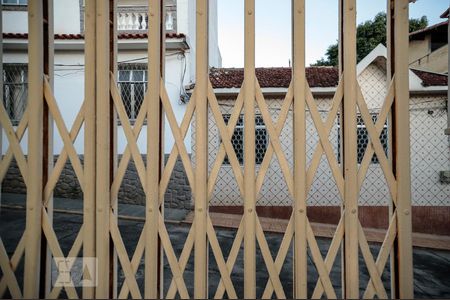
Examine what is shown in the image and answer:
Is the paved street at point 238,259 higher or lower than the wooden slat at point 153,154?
lower

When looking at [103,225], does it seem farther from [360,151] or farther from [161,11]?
[360,151]

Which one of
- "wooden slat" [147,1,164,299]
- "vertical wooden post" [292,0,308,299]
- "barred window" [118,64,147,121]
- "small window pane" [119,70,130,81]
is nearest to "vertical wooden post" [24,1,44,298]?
"wooden slat" [147,1,164,299]

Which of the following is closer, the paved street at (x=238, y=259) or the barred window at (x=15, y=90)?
the paved street at (x=238, y=259)

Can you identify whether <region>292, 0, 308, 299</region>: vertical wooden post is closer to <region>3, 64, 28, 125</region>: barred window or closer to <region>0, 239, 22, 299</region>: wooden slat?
<region>0, 239, 22, 299</region>: wooden slat

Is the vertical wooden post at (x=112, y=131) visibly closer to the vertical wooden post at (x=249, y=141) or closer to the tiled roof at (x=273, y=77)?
the vertical wooden post at (x=249, y=141)

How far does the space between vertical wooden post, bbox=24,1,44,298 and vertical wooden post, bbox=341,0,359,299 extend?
142 cm

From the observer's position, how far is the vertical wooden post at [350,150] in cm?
124

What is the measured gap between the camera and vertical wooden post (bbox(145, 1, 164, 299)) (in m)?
1.28

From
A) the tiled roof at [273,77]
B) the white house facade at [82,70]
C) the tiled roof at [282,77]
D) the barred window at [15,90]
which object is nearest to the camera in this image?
the tiled roof at [282,77]

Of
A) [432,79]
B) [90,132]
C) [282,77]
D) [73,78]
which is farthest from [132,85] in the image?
[432,79]

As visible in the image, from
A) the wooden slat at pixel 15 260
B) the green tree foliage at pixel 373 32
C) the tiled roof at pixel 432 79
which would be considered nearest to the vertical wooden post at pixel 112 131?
the wooden slat at pixel 15 260

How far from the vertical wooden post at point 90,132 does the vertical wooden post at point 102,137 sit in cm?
2

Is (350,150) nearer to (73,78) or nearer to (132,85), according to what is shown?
(132,85)

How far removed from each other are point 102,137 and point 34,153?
0.34 meters
